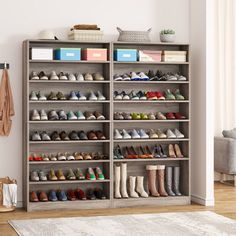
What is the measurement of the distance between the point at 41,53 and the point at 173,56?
157 centimetres

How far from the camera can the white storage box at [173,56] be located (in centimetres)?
740

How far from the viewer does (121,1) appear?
24.7ft

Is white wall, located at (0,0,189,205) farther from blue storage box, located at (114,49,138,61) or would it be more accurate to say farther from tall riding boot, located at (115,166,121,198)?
tall riding boot, located at (115,166,121,198)

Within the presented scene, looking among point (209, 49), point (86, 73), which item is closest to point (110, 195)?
point (86, 73)

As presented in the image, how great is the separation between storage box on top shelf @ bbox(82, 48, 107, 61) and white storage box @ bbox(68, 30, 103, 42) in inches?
4.7

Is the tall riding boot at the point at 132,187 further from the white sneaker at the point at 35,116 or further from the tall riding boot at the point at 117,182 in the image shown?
the white sneaker at the point at 35,116

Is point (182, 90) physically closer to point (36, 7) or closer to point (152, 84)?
point (152, 84)

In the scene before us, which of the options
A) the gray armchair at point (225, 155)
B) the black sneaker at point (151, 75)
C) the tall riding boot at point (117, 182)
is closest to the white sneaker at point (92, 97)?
the black sneaker at point (151, 75)

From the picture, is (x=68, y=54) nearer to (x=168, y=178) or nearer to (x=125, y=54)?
(x=125, y=54)

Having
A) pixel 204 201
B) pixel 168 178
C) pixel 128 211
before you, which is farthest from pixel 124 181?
pixel 204 201

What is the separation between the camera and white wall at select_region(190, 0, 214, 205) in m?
7.32

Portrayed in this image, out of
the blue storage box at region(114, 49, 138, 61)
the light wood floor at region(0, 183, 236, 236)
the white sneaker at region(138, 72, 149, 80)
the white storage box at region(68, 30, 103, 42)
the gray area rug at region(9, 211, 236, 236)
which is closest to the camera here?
the gray area rug at region(9, 211, 236, 236)

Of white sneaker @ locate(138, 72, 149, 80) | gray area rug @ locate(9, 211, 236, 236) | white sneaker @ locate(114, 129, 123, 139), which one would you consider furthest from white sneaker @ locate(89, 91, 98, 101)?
gray area rug @ locate(9, 211, 236, 236)

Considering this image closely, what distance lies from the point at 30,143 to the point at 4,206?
0.75 meters
